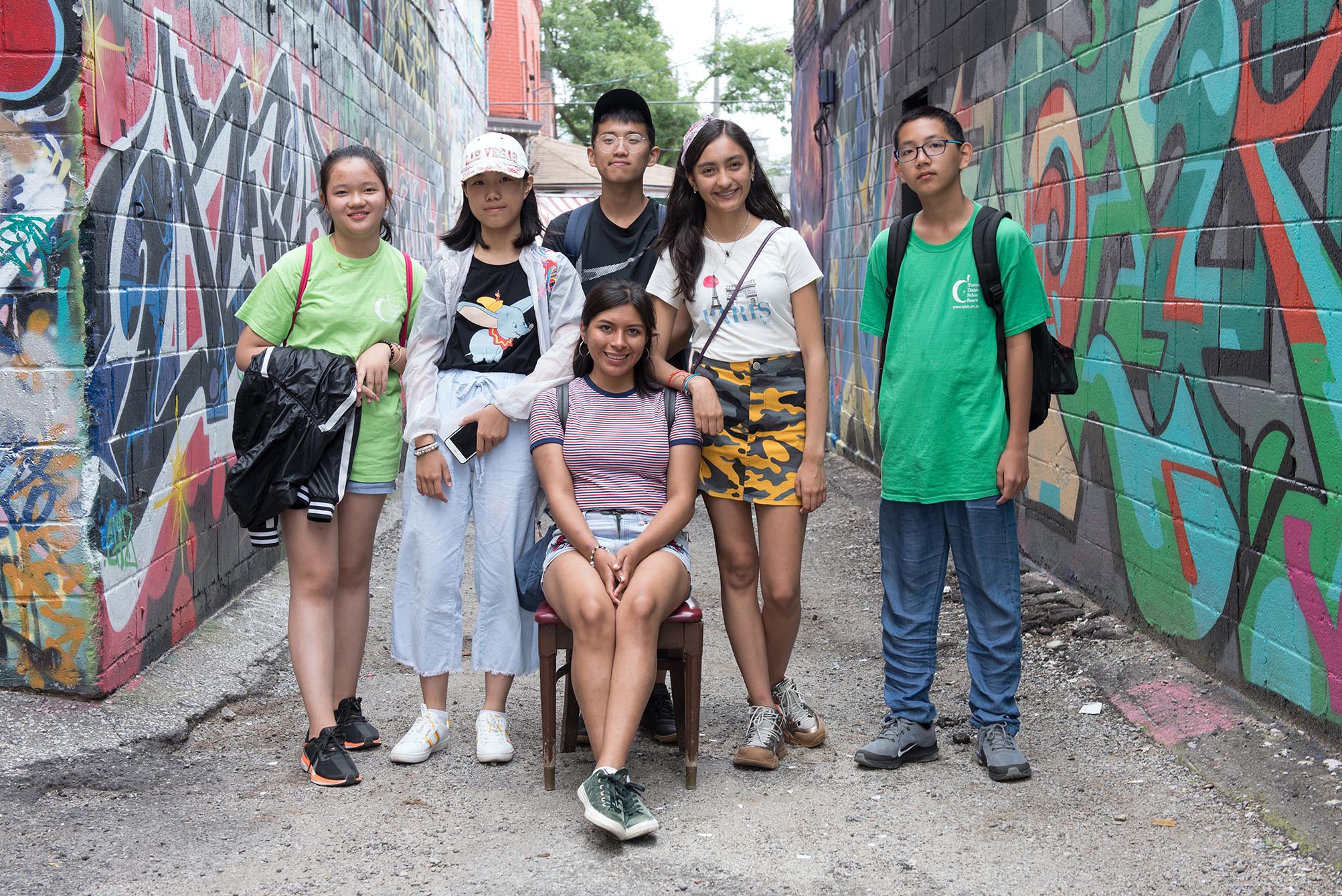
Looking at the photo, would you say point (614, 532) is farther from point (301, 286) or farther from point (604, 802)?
point (301, 286)

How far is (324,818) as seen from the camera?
3.51m

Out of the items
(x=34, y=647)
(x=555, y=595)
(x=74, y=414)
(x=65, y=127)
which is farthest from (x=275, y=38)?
(x=555, y=595)

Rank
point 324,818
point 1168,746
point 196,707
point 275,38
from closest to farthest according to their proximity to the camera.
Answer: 1. point 324,818
2. point 1168,746
3. point 196,707
4. point 275,38

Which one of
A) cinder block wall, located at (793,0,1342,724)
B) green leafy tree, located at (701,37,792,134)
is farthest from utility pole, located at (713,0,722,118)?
cinder block wall, located at (793,0,1342,724)

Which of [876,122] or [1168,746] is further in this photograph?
[876,122]

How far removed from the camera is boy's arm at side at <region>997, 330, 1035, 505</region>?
3.64 m

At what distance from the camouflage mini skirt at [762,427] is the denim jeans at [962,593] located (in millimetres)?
362

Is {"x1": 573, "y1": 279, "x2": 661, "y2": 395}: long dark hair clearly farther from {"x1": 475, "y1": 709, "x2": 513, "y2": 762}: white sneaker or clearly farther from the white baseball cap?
{"x1": 475, "y1": 709, "x2": 513, "y2": 762}: white sneaker

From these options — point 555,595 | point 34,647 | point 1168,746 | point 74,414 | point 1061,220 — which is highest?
point 1061,220

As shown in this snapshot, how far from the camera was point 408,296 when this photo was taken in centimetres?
399

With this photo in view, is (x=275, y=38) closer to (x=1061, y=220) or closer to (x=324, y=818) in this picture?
(x=1061, y=220)

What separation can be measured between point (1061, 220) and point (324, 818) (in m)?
4.13

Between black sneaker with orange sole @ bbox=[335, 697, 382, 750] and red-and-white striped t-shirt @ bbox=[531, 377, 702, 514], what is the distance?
3.62ft

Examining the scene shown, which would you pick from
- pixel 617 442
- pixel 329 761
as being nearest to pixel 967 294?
pixel 617 442
